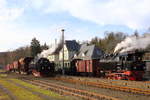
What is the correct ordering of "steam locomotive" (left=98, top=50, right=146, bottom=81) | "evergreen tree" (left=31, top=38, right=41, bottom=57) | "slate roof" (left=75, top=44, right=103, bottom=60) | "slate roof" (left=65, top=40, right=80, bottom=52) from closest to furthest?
"steam locomotive" (left=98, top=50, right=146, bottom=81)
"slate roof" (left=75, top=44, right=103, bottom=60)
"slate roof" (left=65, top=40, right=80, bottom=52)
"evergreen tree" (left=31, top=38, right=41, bottom=57)

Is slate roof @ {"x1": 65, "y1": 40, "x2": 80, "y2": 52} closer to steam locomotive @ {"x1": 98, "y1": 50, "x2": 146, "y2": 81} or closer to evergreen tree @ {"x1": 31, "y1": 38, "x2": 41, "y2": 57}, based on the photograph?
evergreen tree @ {"x1": 31, "y1": 38, "x2": 41, "y2": 57}

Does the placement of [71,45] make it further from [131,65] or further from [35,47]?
[131,65]

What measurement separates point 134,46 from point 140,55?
3586mm

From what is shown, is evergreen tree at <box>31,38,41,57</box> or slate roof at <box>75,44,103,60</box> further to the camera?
evergreen tree at <box>31,38,41,57</box>

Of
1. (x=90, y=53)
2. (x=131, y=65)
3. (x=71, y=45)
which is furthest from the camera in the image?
(x=71, y=45)

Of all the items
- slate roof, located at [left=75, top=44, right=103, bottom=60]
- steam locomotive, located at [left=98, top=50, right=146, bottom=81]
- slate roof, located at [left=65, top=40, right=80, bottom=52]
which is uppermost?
slate roof, located at [left=65, top=40, right=80, bottom=52]

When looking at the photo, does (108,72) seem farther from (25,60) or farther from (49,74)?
(25,60)

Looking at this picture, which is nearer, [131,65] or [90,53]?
[131,65]

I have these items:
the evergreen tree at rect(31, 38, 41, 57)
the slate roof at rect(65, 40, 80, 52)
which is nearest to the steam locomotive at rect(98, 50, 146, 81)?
the slate roof at rect(65, 40, 80, 52)

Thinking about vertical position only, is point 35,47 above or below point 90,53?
above

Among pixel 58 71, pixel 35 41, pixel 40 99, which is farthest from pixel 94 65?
pixel 35 41

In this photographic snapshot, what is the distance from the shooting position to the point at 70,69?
1752 inches

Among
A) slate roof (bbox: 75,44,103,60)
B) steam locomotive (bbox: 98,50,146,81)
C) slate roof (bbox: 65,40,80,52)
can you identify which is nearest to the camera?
steam locomotive (bbox: 98,50,146,81)

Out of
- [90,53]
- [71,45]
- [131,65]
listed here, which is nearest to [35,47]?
[71,45]
